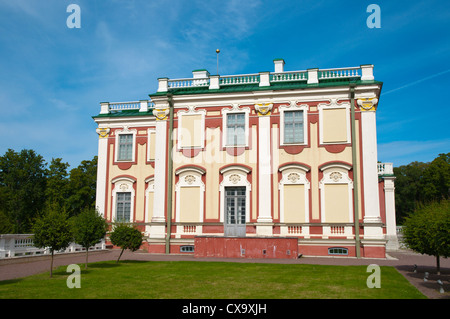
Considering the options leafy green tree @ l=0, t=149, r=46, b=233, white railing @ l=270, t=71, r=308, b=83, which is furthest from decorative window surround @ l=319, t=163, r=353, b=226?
leafy green tree @ l=0, t=149, r=46, b=233

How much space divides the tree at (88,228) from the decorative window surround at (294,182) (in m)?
10.1

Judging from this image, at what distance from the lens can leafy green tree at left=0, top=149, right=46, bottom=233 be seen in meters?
44.9

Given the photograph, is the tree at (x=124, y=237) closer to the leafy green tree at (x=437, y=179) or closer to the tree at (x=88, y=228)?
the tree at (x=88, y=228)

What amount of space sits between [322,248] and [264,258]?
378 cm

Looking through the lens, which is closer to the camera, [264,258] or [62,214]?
[62,214]

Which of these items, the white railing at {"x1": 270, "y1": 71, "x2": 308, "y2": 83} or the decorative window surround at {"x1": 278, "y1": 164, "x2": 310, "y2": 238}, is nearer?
the decorative window surround at {"x1": 278, "y1": 164, "x2": 310, "y2": 238}

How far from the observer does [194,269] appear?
15273mm

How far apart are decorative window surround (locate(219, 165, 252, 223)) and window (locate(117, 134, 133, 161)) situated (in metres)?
8.62

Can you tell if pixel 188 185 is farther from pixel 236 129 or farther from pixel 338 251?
pixel 338 251

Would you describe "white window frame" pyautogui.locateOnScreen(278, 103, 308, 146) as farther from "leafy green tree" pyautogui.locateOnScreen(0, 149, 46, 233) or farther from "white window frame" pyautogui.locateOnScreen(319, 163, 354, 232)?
"leafy green tree" pyautogui.locateOnScreen(0, 149, 46, 233)

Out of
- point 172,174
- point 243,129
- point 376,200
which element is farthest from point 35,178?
point 376,200

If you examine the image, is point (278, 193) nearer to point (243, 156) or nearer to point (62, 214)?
point (243, 156)

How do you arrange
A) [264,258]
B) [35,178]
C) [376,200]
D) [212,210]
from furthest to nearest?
[35,178]
[212,210]
[376,200]
[264,258]
